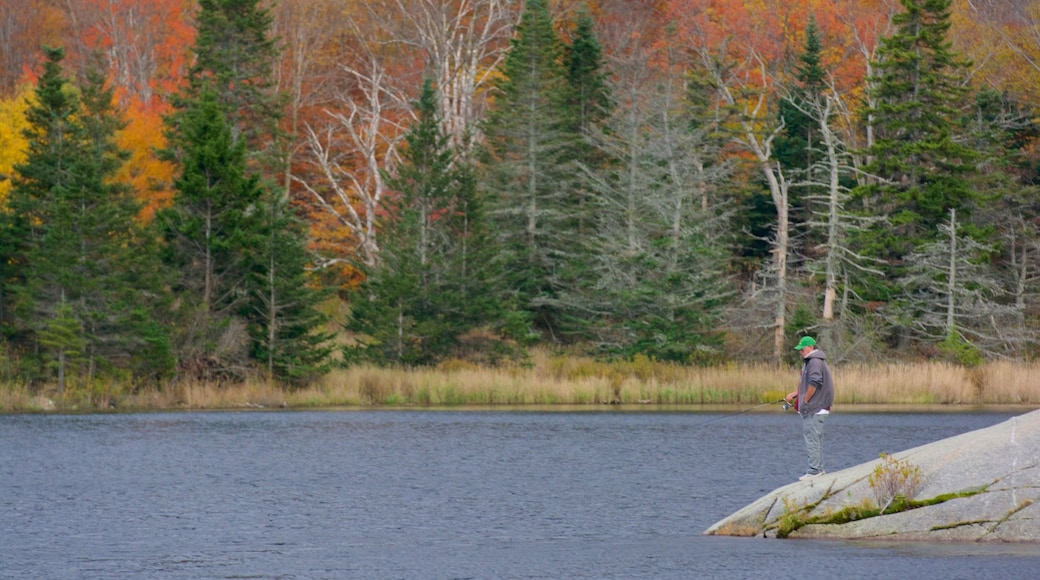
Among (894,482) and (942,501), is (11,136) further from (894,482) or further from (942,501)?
(942,501)

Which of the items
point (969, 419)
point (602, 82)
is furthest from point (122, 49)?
point (969, 419)

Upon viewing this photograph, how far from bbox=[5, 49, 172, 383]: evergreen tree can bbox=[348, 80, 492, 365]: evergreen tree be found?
795 centimetres

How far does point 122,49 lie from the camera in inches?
2749

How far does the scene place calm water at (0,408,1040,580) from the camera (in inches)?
655

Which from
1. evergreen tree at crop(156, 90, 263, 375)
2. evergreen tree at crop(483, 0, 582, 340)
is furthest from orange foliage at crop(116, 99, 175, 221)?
evergreen tree at crop(483, 0, 582, 340)

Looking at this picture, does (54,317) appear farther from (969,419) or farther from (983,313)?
(983,313)

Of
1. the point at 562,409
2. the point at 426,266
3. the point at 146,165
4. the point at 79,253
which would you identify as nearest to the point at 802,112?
the point at 426,266

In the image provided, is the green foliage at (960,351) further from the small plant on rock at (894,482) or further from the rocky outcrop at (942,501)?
the small plant on rock at (894,482)

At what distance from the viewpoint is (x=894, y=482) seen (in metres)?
17.2

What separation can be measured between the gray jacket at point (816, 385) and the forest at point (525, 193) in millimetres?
30950

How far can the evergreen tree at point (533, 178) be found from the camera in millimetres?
61562

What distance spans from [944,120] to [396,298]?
68.8 ft

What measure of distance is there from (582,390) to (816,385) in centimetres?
2695

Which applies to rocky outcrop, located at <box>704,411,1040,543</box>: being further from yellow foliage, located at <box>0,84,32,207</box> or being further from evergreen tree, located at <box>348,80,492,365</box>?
yellow foliage, located at <box>0,84,32,207</box>
